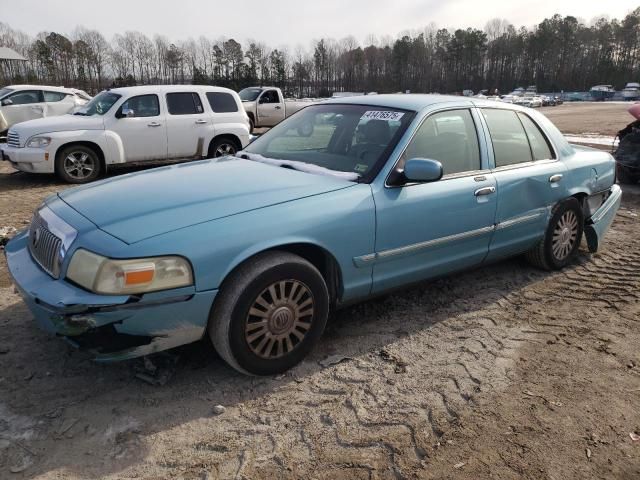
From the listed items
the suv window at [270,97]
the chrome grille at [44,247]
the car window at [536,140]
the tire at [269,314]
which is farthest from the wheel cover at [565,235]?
the suv window at [270,97]

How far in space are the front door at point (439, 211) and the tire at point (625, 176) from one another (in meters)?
6.68

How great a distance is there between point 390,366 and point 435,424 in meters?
0.60

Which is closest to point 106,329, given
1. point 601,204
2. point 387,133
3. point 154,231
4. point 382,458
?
point 154,231

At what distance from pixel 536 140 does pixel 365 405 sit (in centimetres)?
302

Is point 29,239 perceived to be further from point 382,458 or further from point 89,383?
point 382,458

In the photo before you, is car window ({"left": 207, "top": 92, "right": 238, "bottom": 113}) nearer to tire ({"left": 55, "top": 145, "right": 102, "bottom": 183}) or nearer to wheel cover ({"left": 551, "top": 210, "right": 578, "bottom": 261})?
tire ({"left": 55, "top": 145, "right": 102, "bottom": 183})

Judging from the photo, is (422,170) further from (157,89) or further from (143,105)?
(157,89)

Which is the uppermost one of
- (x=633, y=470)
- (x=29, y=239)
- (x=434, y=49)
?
(x=434, y=49)

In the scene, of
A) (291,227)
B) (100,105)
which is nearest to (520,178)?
(291,227)

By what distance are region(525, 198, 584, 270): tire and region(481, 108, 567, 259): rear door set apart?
0.42 ft

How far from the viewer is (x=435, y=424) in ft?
8.95

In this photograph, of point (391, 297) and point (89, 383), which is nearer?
point (89, 383)

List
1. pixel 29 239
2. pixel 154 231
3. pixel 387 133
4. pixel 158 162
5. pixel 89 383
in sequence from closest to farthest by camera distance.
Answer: pixel 154 231 → pixel 89 383 → pixel 29 239 → pixel 387 133 → pixel 158 162

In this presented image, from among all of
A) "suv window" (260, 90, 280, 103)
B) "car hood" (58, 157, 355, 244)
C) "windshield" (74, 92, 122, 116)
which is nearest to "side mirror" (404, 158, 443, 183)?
"car hood" (58, 157, 355, 244)
